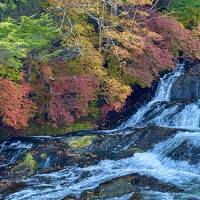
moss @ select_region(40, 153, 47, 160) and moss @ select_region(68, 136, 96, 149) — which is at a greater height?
moss @ select_region(68, 136, 96, 149)

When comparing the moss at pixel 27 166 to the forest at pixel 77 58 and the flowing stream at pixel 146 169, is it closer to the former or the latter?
the flowing stream at pixel 146 169

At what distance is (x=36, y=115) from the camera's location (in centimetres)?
1845

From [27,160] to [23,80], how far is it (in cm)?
381

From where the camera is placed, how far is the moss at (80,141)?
16734mm

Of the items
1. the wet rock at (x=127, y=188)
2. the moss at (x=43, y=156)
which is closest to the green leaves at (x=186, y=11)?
the moss at (x=43, y=156)

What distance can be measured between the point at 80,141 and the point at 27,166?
242cm

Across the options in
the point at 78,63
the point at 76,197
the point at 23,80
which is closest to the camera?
the point at 76,197

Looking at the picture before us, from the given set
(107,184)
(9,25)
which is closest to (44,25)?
(9,25)

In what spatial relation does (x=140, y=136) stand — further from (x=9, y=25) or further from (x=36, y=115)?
(x=9, y=25)

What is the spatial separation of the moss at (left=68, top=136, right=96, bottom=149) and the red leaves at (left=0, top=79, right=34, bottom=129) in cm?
182

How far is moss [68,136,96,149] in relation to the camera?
54.9 feet

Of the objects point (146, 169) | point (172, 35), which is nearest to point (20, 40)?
point (146, 169)

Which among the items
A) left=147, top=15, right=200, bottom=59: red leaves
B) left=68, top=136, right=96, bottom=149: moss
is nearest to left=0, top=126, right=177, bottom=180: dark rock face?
left=68, top=136, right=96, bottom=149: moss

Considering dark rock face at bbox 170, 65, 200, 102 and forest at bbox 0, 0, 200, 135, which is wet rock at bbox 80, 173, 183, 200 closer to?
forest at bbox 0, 0, 200, 135
